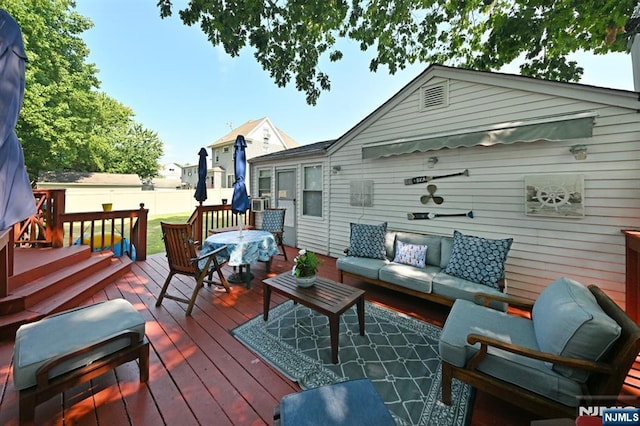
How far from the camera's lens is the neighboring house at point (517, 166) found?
3199 mm

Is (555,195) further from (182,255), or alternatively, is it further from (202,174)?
(202,174)

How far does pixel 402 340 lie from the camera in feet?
9.11

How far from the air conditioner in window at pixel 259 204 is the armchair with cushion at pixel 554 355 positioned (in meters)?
6.44

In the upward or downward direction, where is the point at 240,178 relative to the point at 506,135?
downward

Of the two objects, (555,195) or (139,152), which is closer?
(555,195)

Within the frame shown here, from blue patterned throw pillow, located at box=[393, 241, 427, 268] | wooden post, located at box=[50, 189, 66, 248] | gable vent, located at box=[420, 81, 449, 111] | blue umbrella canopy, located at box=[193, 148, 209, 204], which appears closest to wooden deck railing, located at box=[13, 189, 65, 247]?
wooden post, located at box=[50, 189, 66, 248]

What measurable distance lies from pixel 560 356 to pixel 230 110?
22.6 m

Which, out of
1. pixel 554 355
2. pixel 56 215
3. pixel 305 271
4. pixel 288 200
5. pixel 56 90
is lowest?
pixel 554 355

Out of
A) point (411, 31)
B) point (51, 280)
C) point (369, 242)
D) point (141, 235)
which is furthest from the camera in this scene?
point (141, 235)

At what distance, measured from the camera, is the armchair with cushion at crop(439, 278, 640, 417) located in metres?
1.53

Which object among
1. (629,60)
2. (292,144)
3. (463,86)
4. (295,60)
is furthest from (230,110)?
(629,60)

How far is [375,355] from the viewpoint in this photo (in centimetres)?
252

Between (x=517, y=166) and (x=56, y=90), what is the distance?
61.1 feet

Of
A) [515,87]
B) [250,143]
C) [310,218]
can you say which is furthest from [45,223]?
[250,143]
